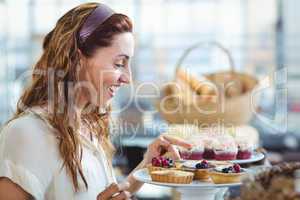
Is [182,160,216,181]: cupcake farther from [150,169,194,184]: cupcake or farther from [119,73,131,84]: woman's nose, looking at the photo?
[119,73,131,84]: woman's nose

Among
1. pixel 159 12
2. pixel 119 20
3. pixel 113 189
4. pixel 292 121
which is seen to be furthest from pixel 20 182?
pixel 159 12

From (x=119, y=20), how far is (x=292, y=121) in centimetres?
319

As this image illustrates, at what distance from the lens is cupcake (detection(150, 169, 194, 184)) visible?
4.36 ft

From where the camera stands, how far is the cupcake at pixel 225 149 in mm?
1702

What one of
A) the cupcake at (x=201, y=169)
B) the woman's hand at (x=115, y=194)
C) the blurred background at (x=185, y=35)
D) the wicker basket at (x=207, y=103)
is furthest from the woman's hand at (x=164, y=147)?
the blurred background at (x=185, y=35)

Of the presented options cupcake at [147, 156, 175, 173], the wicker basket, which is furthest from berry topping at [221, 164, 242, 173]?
the wicker basket

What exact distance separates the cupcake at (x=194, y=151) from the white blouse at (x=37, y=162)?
35 centimetres

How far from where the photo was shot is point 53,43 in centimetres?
133

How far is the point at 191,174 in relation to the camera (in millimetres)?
1360

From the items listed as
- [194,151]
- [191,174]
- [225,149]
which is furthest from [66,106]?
[225,149]

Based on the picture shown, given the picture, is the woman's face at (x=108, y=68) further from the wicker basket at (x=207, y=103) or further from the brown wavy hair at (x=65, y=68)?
the wicker basket at (x=207, y=103)

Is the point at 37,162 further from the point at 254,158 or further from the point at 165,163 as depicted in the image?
the point at 254,158

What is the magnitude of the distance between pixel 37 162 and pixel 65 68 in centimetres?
23

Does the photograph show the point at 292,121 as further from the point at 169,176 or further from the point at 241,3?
the point at 169,176
